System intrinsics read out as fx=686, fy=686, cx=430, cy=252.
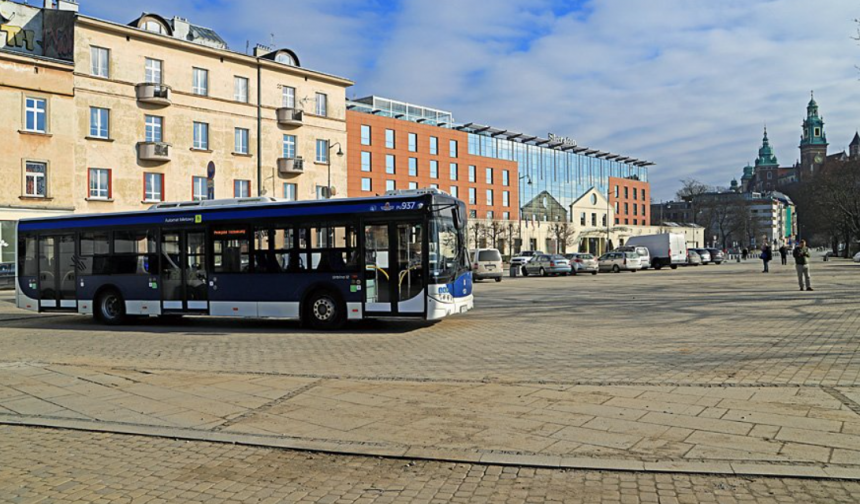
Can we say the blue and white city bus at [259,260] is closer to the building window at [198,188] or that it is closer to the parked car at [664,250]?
the building window at [198,188]

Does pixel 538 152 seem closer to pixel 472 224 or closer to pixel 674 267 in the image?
pixel 472 224

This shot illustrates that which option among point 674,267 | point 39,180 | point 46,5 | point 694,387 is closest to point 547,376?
point 694,387

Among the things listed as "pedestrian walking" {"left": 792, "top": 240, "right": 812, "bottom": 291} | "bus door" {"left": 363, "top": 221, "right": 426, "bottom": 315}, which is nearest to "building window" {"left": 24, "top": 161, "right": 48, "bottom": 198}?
"bus door" {"left": 363, "top": 221, "right": 426, "bottom": 315}

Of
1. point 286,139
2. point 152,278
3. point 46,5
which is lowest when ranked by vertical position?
point 152,278

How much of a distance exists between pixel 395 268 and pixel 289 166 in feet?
121

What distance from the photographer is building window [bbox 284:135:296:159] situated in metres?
50.7

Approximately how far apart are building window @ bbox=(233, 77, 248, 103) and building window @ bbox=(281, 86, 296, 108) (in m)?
3.00

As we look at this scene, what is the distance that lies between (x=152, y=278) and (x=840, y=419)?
49.9 ft

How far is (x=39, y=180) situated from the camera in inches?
1499

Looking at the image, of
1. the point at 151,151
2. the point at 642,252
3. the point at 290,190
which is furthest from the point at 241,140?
the point at 642,252

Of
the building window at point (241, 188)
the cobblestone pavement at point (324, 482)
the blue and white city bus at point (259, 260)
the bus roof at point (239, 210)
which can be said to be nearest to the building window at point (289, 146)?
the building window at point (241, 188)

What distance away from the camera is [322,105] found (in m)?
53.4

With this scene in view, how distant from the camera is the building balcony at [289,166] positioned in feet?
163

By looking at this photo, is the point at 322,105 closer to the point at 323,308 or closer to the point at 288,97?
the point at 288,97
